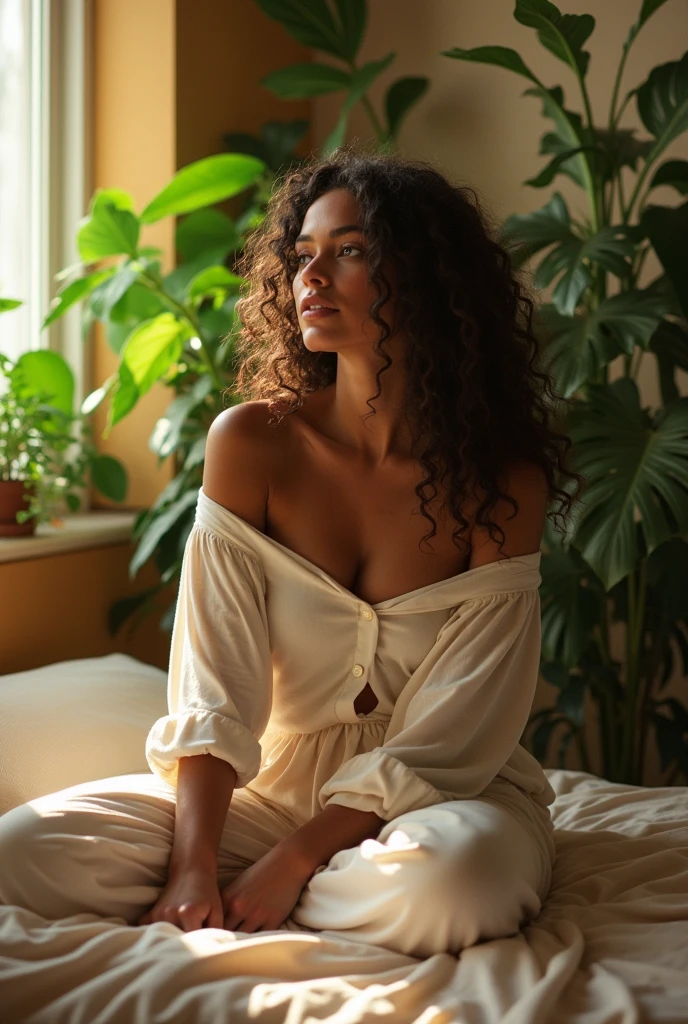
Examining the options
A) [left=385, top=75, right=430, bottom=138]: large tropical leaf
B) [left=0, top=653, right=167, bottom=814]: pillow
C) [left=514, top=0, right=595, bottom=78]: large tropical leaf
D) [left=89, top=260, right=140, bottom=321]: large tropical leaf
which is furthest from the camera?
[left=385, top=75, right=430, bottom=138]: large tropical leaf

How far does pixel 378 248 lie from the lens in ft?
5.25

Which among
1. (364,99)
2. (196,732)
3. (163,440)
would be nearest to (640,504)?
(196,732)

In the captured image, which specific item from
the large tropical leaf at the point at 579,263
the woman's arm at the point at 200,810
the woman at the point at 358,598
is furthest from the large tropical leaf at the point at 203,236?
the woman's arm at the point at 200,810

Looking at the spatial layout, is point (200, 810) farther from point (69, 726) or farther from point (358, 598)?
point (69, 726)

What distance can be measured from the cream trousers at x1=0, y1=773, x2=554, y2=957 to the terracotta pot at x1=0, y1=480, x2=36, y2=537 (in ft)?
3.48

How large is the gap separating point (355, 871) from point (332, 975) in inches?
5.2

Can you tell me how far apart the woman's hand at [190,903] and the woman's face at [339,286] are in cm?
71

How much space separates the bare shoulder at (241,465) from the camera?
1688 mm

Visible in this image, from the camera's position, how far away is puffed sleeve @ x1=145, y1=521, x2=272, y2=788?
5.04 feet

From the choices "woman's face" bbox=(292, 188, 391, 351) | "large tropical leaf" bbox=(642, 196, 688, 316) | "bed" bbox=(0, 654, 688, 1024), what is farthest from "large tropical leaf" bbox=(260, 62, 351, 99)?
"bed" bbox=(0, 654, 688, 1024)

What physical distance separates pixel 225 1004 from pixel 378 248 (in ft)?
3.15

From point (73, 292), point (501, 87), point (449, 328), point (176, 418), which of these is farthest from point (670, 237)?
point (73, 292)

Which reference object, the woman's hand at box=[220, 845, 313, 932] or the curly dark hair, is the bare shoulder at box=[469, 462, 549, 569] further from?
the woman's hand at box=[220, 845, 313, 932]

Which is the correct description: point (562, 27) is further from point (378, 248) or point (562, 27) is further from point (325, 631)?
point (325, 631)
